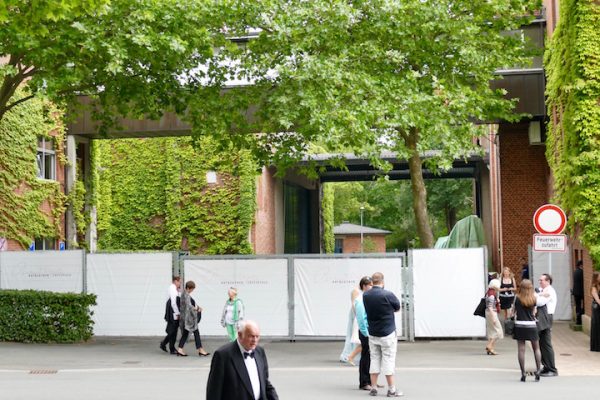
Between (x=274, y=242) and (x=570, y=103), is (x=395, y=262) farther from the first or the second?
(x=274, y=242)

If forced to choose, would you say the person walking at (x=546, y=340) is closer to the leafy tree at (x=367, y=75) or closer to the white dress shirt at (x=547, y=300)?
the white dress shirt at (x=547, y=300)

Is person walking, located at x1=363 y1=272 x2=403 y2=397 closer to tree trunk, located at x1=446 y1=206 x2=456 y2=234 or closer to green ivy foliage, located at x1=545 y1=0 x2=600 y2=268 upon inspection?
green ivy foliage, located at x1=545 y1=0 x2=600 y2=268

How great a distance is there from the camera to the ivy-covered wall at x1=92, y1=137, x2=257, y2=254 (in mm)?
40438

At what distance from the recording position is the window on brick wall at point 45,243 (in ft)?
105

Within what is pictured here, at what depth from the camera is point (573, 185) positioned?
2255 cm

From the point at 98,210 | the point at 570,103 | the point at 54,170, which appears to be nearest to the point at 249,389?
the point at 570,103

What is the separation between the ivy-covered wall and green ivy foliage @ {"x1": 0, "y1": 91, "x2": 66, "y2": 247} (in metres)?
8.46

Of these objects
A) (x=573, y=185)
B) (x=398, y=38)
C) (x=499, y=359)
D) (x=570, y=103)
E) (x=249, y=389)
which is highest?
(x=398, y=38)

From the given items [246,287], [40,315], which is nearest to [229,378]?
[246,287]

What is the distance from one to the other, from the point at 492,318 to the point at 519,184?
1540 centimetres

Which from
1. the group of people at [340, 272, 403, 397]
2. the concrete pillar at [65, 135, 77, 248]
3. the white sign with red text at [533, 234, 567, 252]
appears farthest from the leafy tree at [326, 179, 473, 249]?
the group of people at [340, 272, 403, 397]

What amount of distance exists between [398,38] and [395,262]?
5.17 metres

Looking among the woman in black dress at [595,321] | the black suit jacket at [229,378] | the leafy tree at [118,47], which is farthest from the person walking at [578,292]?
the black suit jacket at [229,378]

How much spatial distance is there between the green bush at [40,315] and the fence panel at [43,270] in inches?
57.4
